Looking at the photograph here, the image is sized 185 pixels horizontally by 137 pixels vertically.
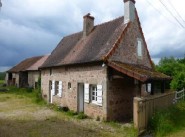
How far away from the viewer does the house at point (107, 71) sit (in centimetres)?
1449

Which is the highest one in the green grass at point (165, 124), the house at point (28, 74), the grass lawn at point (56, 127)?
the house at point (28, 74)

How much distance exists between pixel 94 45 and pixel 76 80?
2.77 meters

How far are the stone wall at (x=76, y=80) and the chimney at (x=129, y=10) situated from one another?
13.8ft

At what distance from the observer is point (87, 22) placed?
20.1m

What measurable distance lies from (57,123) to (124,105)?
14.2 feet

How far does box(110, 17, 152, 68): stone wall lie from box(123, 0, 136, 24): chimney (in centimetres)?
45

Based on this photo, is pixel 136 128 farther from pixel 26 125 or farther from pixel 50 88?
pixel 50 88

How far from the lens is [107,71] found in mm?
14430

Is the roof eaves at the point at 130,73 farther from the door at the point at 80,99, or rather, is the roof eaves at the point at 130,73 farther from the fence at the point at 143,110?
the door at the point at 80,99

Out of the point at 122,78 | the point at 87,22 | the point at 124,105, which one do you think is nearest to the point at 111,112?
the point at 124,105

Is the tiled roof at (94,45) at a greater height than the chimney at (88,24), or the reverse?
the chimney at (88,24)

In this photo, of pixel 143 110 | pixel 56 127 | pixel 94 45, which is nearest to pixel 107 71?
pixel 94 45

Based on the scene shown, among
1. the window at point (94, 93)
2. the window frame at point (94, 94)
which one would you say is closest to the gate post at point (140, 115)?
the window frame at point (94, 94)

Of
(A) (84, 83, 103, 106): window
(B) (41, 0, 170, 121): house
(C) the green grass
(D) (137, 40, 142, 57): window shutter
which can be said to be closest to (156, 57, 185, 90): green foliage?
(B) (41, 0, 170, 121): house
